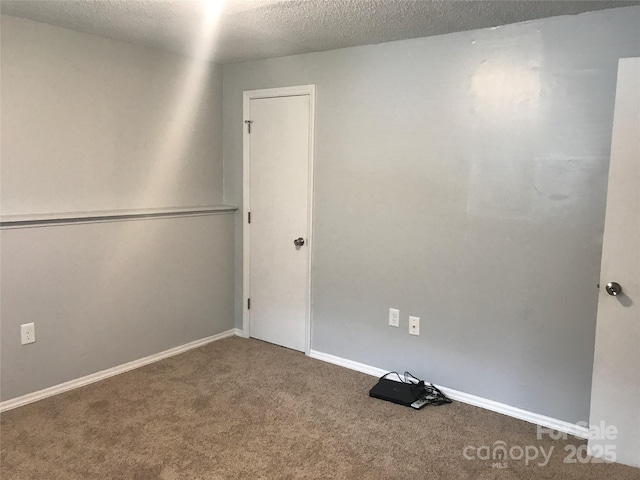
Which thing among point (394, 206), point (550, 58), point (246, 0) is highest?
point (246, 0)

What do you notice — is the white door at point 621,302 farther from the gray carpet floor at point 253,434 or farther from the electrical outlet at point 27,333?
the electrical outlet at point 27,333

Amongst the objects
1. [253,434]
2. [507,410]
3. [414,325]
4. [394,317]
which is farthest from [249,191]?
[507,410]

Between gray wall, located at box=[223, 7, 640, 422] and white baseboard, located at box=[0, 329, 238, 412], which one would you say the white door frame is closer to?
gray wall, located at box=[223, 7, 640, 422]

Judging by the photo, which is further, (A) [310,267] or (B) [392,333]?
(A) [310,267]

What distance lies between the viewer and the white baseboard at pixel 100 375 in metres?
2.75

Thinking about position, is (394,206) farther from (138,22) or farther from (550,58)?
(138,22)

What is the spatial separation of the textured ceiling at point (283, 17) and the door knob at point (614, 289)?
132 centimetres

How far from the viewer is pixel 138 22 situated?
2.72 meters

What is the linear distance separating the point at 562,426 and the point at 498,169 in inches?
57.3

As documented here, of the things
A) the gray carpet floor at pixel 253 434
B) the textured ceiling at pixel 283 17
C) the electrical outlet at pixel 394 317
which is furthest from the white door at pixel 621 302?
the electrical outlet at pixel 394 317

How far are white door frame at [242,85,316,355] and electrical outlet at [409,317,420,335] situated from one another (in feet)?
2.66

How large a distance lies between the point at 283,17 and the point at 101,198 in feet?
5.35

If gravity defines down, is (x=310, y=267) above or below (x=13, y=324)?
above

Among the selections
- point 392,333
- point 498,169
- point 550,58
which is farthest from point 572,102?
point 392,333
